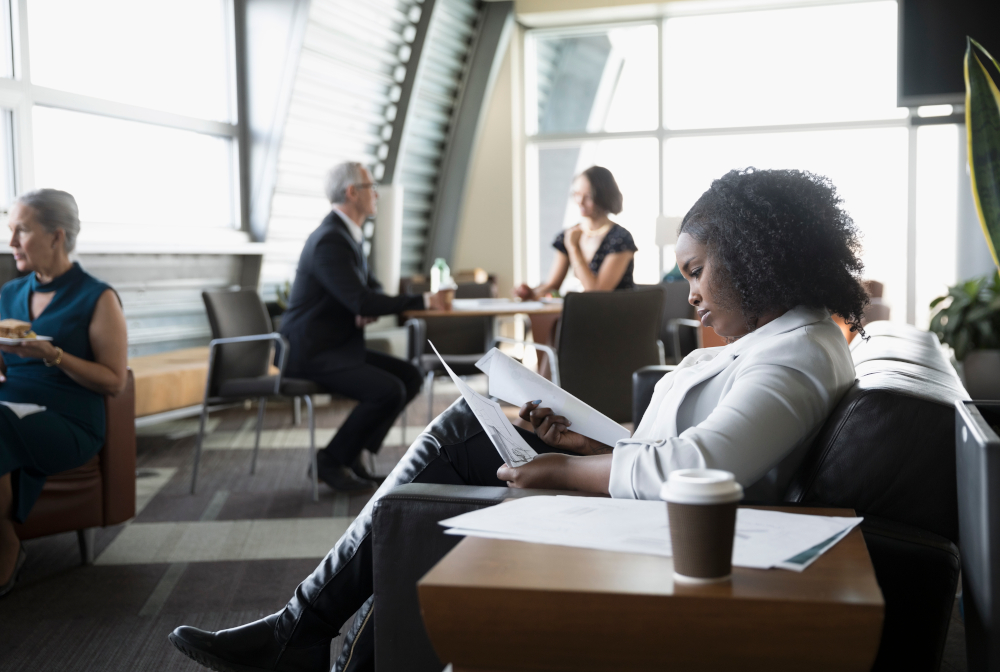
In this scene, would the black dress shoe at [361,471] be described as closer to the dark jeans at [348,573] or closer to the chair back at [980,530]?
the dark jeans at [348,573]

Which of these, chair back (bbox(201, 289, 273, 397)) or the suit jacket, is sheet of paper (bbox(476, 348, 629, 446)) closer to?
the suit jacket

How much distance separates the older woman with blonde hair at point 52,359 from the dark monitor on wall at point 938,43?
3.94m

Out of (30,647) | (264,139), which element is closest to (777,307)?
(30,647)

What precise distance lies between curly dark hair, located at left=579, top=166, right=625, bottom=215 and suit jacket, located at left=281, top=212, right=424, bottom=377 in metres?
1.09

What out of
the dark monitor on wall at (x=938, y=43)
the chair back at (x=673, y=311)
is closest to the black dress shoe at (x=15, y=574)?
the chair back at (x=673, y=311)

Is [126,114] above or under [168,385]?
above

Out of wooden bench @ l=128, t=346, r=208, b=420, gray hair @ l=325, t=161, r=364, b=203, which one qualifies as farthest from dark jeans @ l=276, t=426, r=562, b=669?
wooden bench @ l=128, t=346, r=208, b=420

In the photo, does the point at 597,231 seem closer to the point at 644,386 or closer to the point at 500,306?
the point at 500,306

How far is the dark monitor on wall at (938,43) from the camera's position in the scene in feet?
14.0

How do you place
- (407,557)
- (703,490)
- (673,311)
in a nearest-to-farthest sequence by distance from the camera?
(703,490) < (407,557) < (673,311)

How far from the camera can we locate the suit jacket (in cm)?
356

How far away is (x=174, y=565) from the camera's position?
2.73 m

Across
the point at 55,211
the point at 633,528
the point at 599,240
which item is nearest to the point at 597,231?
the point at 599,240

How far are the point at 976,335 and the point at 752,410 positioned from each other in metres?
5.27
